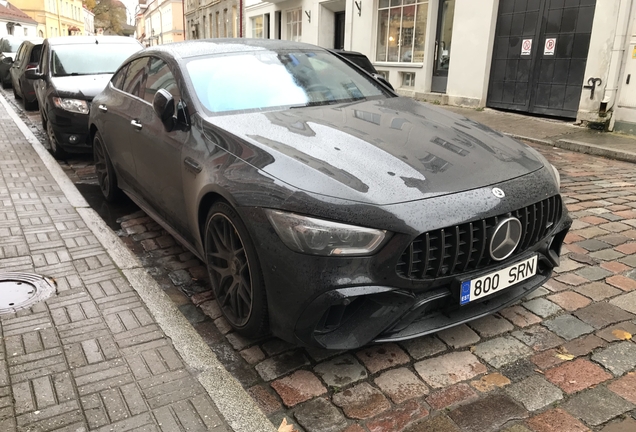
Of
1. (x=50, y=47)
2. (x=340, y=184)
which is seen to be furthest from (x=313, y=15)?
(x=340, y=184)

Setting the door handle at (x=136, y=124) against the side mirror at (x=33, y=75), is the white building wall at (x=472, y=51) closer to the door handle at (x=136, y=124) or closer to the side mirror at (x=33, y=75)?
the side mirror at (x=33, y=75)

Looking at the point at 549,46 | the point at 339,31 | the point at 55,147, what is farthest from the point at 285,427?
the point at 339,31

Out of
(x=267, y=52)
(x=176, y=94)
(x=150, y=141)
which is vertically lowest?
(x=150, y=141)

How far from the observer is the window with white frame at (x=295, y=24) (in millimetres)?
21781

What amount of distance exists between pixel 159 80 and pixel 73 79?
4.21 m

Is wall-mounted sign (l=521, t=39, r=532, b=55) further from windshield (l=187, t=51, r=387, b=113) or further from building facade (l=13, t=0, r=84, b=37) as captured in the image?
building facade (l=13, t=0, r=84, b=37)

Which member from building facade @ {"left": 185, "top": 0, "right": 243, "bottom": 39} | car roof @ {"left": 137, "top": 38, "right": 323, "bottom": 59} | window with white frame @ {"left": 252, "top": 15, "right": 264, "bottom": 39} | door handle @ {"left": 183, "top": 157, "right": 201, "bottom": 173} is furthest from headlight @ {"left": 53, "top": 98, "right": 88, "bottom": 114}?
building facade @ {"left": 185, "top": 0, "right": 243, "bottom": 39}

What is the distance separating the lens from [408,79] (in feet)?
50.7

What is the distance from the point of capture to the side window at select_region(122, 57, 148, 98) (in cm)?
441

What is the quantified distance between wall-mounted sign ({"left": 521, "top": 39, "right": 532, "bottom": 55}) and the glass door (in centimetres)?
243

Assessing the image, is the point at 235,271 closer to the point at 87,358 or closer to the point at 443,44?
the point at 87,358

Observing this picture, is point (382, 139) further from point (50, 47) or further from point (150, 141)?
point (50, 47)

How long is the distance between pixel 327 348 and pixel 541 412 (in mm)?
975

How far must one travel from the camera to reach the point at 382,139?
9.57 feet
